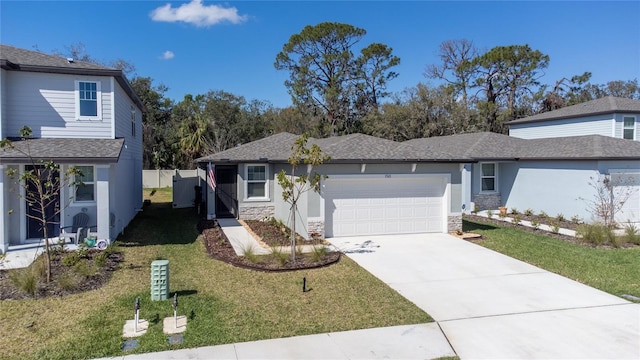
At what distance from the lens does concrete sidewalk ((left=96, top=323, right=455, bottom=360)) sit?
567cm

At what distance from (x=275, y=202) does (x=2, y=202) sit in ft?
29.7

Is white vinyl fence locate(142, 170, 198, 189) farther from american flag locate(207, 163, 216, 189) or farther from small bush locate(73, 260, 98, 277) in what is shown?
small bush locate(73, 260, 98, 277)

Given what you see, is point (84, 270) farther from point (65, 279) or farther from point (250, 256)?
point (250, 256)

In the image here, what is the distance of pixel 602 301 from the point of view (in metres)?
7.94

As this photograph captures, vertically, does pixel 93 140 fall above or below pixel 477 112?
below

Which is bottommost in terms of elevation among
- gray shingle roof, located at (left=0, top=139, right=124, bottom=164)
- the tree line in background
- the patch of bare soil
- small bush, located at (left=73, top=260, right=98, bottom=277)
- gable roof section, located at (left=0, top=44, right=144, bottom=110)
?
the patch of bare soil

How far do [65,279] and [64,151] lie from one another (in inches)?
180

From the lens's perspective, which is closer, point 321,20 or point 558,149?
point 558,149

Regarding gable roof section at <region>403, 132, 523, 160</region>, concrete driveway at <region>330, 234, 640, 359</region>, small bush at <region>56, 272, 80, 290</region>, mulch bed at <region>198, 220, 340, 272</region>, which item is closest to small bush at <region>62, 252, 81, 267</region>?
small bush at <region>56, 272, 80, 290</region>

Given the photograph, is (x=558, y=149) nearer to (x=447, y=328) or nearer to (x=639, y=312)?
(x=639, y=312)

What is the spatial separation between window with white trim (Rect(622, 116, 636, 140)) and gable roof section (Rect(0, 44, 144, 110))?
78.7 feet

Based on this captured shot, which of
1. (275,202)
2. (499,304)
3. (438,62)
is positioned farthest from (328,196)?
(438,62)

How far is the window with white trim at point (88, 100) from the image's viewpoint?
12672mm

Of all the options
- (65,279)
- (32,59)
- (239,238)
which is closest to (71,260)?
(65,279)
